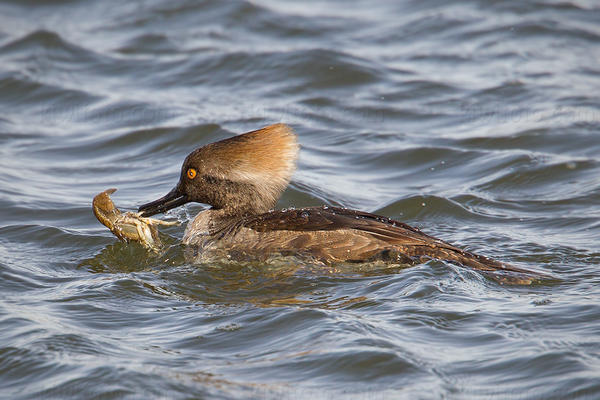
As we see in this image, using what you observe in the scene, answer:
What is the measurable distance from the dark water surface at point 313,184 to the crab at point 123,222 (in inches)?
8.4

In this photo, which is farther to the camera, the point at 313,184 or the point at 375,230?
the point at 313,184

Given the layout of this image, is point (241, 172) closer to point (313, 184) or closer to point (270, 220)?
point (270, 220)

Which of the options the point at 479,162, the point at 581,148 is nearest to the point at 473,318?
the point at 479,162

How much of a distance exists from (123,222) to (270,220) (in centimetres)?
130

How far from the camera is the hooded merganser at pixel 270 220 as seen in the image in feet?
21.6

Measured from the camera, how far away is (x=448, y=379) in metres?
5.03

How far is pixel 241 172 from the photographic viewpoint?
7.25 metres

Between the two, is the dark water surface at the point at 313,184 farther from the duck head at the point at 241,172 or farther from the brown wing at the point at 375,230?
the duck head at the point at 241,172

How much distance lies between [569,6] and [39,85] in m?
9.04

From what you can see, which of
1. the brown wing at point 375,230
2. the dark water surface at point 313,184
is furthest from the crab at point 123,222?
the brown wing at point 375,230

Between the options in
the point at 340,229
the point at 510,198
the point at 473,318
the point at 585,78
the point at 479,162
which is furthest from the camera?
the point at 585,78

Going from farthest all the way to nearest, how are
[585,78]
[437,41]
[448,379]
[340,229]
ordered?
[437,41] < [585,78] < [340,229] < [448,379]

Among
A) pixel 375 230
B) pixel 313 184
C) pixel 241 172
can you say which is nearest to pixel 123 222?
pixel 241 172

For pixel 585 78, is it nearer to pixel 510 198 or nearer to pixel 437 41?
pixel 437 41
